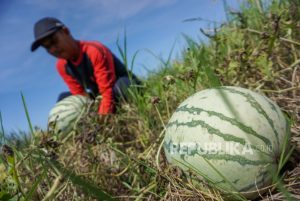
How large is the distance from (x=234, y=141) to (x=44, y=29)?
4359 millimetres

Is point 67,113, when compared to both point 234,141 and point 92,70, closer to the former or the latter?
point 92,70

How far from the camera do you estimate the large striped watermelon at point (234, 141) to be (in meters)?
1.58

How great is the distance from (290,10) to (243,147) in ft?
5.16

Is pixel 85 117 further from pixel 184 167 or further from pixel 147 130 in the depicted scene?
pixel 184 167

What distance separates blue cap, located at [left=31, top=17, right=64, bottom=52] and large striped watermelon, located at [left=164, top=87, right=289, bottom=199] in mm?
4046

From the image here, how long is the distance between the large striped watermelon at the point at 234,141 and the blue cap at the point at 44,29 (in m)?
4.05

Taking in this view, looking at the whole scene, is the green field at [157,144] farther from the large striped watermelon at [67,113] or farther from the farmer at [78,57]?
the farmer at [78,57]

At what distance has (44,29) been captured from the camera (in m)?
5.42

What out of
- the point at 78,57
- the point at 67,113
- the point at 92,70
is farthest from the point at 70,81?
the point at 67,113

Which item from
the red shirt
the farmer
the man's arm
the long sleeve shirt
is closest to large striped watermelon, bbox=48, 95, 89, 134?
the long sleeve shirt

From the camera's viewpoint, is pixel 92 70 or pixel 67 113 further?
pixel 92 70

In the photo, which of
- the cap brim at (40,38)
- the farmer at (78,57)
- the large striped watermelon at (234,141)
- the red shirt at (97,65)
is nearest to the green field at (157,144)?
the large striped watermelon at (234,141)

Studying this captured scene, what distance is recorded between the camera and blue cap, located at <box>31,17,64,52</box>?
535cm

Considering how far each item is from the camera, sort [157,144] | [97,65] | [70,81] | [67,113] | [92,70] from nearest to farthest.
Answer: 1. [157,144]
2. [67,113]
3. [97,65]
4. [92,70]
5. [70,81]
